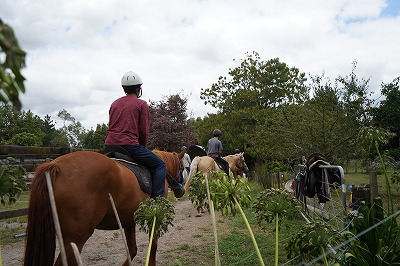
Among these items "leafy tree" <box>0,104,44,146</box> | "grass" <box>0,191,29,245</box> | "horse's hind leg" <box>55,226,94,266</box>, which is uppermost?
"leafy tree" <box>0,104,44,146</box>

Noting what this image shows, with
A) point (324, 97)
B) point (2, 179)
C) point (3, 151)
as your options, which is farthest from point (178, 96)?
point (2, 179)

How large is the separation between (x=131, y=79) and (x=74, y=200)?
2.10 metres

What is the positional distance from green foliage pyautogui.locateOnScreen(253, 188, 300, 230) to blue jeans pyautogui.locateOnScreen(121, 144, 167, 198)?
10.2 feet

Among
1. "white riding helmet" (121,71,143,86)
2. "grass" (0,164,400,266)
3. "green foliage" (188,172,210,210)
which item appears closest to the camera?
"green foliage" (188,172,210,210)

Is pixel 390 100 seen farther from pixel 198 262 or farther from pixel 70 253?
pixel 70 253

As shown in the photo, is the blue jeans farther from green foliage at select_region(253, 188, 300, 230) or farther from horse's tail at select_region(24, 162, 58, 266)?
green foliage at select_region(253, 188, 300, 230)

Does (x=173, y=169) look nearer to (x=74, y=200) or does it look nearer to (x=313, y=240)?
(x=74, y=200)

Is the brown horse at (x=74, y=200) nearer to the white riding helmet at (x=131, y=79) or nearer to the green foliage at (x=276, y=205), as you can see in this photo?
the white riding helmet at (x=131, y=79)

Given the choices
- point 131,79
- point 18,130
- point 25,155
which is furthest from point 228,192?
point 18,130

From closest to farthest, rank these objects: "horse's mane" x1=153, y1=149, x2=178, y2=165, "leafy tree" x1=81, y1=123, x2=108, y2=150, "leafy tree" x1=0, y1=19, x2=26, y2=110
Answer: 1. "leafy tree" x1=0, y1=19, x2=26, y2=110
2. "horse's mane" x1=153, y1=149, x2=178, y2=165
3. "leafy tree" x1=81, y1=123, x2=108, y2=150

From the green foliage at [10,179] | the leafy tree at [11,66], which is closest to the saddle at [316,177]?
the green foliage at [10,179]

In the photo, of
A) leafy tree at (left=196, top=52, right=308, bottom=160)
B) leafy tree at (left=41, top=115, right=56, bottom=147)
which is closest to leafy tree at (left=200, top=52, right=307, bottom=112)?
leafy tree at (left=196, top=52, right=308, bottom=160)

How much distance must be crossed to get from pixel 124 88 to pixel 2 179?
3.89 m

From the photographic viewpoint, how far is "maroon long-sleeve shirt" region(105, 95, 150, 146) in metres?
5.12
